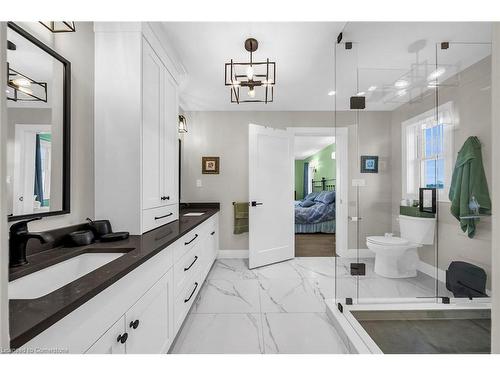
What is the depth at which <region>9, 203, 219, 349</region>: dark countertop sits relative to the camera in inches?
19.7

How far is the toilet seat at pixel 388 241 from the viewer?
2207mm

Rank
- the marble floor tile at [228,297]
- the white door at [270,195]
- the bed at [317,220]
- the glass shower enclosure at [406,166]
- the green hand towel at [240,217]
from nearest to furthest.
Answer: the glass shower enclosure at [406,166] → the marble floor tile at [228,297] → the white door at [270,195] → the green hand towel at [240,217] → the bed at [317,220]

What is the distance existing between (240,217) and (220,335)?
1956mm

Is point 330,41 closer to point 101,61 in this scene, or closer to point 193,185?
point 101,61

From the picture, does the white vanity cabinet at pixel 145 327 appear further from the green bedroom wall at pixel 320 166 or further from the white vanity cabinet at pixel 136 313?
the green bedroom wall at pixel 320 166

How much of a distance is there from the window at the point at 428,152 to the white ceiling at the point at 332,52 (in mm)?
281

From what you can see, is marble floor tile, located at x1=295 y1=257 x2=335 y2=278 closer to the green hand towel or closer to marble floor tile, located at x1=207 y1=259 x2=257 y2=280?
marble floor tile, located at x1=207 y1=259 x2=257 y2=280

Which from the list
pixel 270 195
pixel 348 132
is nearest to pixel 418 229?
pixel 348 132

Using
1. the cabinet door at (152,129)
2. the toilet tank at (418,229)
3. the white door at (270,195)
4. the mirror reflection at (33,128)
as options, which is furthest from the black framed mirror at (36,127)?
the toilet tank at (418,229)

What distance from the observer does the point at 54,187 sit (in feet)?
4.15

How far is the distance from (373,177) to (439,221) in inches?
25.7

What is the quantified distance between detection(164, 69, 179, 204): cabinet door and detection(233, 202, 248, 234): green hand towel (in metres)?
1.43

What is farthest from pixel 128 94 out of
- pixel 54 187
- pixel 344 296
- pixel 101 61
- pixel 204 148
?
pixel 344 296

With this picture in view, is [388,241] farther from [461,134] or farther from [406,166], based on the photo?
[461,134]
